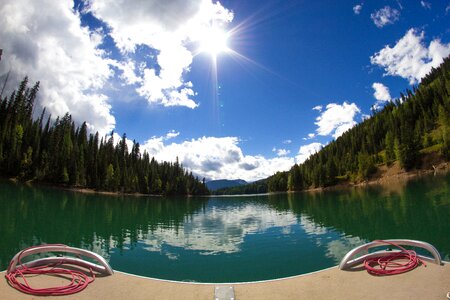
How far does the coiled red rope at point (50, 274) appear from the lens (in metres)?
7.22

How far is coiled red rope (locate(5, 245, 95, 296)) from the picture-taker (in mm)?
7224

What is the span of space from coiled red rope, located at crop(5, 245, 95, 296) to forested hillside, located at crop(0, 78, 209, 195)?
121 m

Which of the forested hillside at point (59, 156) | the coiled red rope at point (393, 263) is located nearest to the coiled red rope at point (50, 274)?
the coiled red rope at point (393, 263)

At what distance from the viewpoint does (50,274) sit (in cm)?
847

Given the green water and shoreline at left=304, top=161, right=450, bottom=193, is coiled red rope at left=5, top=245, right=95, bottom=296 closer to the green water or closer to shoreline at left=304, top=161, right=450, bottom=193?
the green water

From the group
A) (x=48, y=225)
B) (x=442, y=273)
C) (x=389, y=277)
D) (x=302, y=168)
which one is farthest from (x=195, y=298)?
(x=302, y=168)

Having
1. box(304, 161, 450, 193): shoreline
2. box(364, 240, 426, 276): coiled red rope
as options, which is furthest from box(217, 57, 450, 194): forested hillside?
box(364, 240, 426, 276): coiled red rope

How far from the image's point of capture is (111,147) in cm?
16262

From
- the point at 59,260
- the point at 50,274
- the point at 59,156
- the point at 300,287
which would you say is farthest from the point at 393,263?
the point at 59,156

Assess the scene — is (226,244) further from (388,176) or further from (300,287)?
(388,176)

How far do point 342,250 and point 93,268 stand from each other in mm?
20031

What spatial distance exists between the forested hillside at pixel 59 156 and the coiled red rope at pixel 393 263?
129 metres

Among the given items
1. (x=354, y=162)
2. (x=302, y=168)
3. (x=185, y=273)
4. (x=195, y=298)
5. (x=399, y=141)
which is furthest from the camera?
(x=302, y=168)

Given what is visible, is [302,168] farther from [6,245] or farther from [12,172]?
[6,245]
